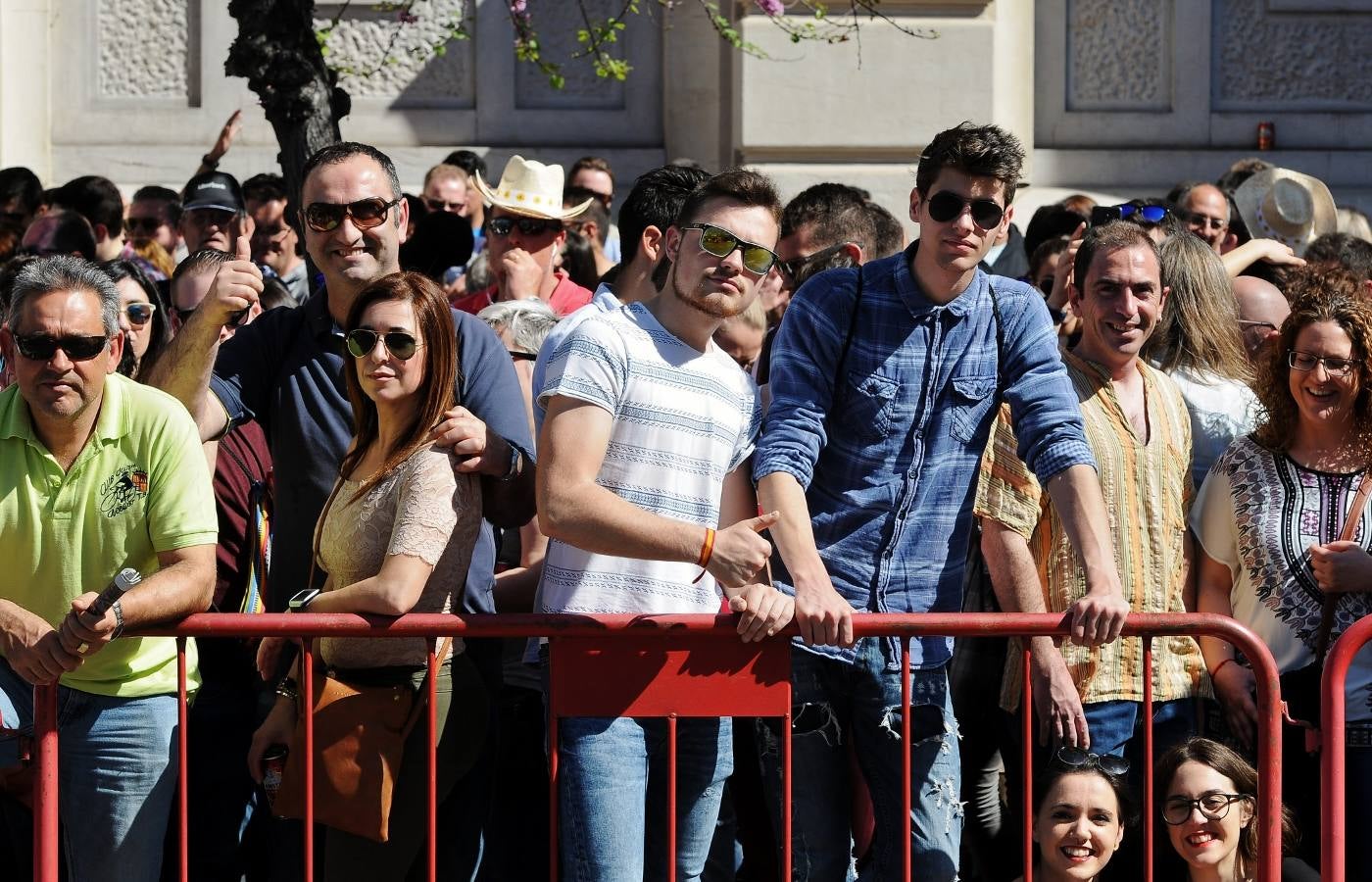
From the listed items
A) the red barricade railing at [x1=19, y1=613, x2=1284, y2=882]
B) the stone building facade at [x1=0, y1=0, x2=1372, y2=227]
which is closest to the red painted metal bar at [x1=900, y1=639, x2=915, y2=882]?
the red barricade railing at [x1=19, y1=613, x2=1284, y2=882]

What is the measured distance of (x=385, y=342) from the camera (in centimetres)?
434

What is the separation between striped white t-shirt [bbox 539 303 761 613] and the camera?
4113mm

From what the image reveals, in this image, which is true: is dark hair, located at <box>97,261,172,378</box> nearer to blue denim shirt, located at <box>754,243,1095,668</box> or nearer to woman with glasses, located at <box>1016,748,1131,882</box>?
blue denim shirt, located at <box>754,243,1095,668</box>

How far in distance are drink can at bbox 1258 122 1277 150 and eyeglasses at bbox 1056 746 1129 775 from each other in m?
6.71

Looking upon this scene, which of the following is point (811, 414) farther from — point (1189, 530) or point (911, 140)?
point (911, 140)

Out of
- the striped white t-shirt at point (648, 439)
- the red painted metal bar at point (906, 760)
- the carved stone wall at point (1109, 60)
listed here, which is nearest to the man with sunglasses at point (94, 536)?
the striped white t-shirt at point (648, 439)

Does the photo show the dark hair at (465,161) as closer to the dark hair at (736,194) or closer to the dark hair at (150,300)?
the dark hair at (150,300)

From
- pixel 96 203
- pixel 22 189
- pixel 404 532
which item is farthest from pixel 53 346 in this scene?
pixel 22 189

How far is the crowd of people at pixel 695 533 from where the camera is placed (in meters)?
4.16

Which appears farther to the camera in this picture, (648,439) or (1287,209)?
(1287,209)

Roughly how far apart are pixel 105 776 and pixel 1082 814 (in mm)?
2400

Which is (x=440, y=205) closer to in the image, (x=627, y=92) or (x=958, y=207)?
(x=627, y=92)

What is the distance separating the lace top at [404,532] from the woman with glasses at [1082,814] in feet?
5.46

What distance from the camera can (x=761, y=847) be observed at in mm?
5277
